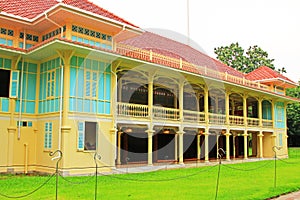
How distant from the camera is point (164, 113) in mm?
19844

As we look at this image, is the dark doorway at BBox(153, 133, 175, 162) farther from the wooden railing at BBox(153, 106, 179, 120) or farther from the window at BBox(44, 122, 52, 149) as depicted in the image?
the window at BBox(44, 122, 52, 149)

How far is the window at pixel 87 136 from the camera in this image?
15766 mm

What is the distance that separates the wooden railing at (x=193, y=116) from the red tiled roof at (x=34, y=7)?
653 centimetres

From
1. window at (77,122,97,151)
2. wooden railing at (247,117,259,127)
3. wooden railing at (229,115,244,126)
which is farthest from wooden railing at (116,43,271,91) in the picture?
wooden railing at (247,117,259,127)

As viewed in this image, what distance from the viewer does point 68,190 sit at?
11.2 metres

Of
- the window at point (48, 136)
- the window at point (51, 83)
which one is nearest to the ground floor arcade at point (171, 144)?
the window at point (48, 136)

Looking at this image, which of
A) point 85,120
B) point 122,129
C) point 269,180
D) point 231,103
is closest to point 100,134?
point 85,120

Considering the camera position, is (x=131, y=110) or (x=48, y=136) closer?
(x=48, y=136)

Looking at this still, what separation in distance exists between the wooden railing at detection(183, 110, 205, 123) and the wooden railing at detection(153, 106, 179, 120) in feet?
2.35

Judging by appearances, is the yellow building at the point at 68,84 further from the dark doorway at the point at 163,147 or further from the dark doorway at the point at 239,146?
the dark doorway at the point at 239,146

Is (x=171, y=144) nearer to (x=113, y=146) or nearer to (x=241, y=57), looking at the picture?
(x=113, y=146)

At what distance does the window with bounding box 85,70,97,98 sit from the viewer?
52.7 feet

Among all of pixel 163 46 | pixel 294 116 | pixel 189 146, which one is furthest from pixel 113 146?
pixel 294 116

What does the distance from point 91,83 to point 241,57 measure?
4041 centimetres
